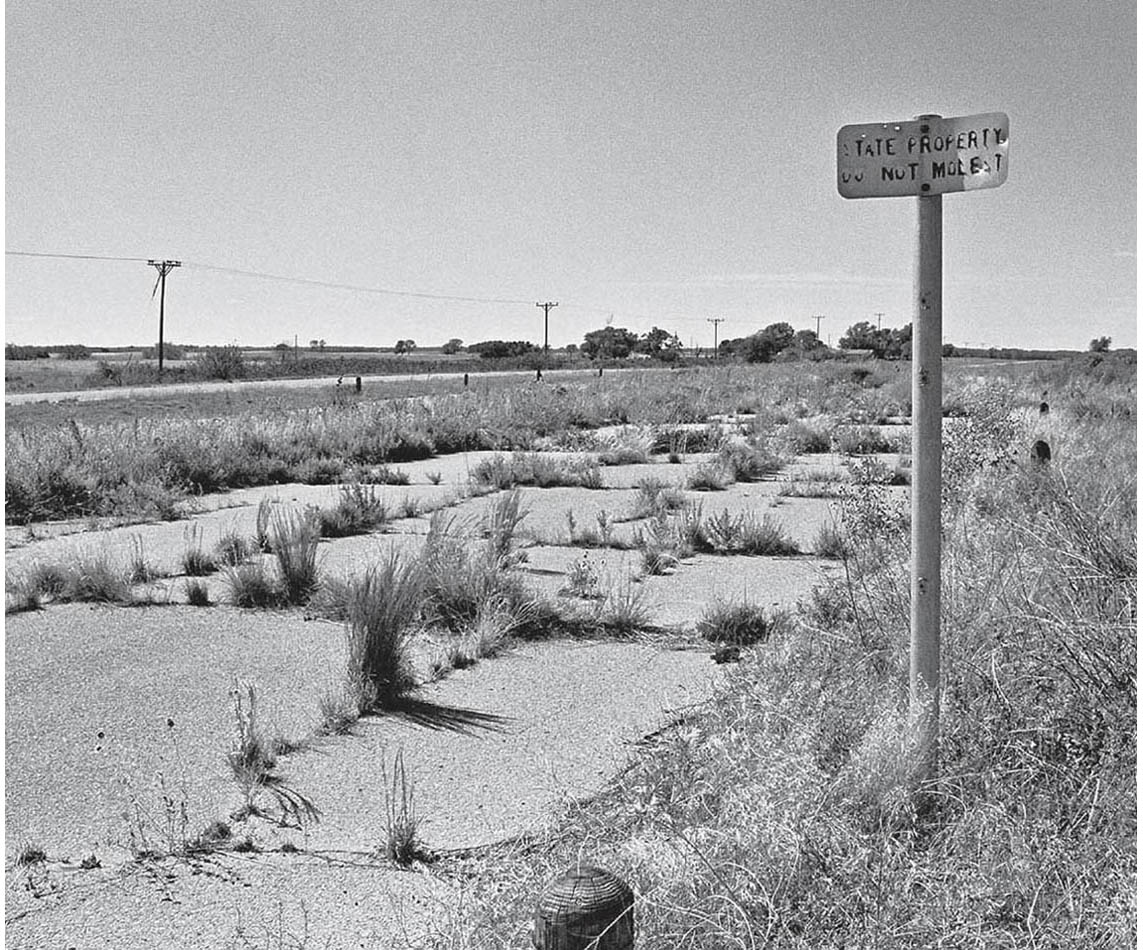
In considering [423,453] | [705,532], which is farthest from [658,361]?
[705,532]

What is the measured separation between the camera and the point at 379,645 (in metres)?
6.09

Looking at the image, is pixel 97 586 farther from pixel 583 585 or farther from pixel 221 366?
pixel 221 366

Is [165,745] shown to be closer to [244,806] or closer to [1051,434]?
[244,806]

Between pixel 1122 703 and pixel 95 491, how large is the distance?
11687 millimetres

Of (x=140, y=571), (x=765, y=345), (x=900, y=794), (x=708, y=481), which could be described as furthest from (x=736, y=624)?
(x=765, y=345)

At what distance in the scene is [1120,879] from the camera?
3488 millimetres

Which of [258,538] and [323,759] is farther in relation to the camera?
[258,538]

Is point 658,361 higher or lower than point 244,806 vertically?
higher

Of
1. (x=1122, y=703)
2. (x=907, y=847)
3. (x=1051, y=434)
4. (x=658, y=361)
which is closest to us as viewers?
(x=907, y=847)

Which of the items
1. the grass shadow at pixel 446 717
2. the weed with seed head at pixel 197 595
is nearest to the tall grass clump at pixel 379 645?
the grass shadow at pixel 446 717

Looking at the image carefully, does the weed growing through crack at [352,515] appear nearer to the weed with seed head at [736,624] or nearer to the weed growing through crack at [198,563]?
the weed growing through crack at [198,563]

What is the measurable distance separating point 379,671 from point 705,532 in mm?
5289

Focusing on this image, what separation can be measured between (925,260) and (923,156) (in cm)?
34

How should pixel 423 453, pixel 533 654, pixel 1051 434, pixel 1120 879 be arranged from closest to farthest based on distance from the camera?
pixel 1120 879 < pixel 533 654 < pixel 1051 434 < pixel 423 453
